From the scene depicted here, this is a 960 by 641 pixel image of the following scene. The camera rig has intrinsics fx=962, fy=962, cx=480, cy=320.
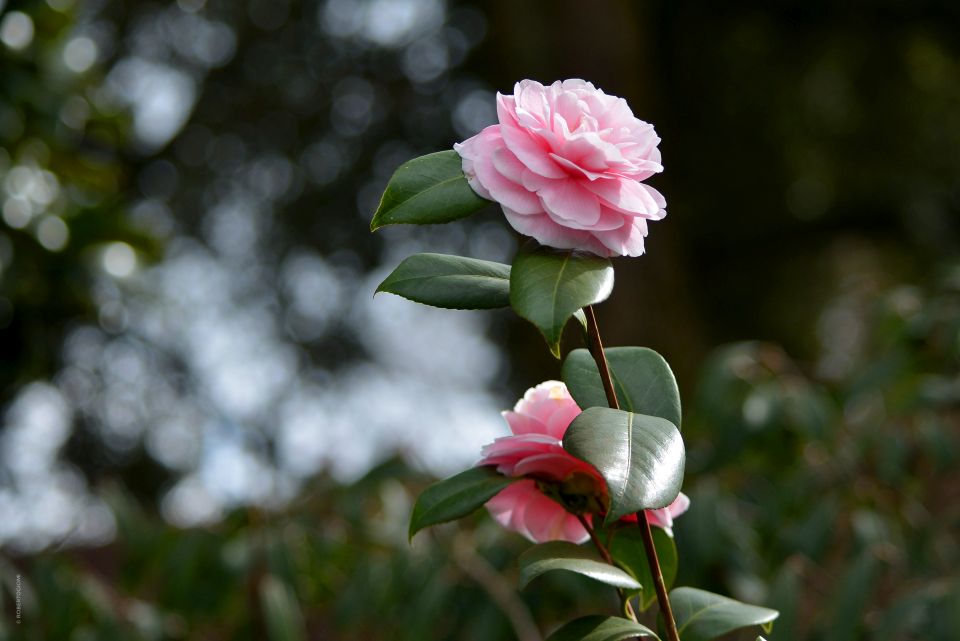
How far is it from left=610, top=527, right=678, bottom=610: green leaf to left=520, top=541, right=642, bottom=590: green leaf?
2.2 inches

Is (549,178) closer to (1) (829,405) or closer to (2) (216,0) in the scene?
(1) (829,405)

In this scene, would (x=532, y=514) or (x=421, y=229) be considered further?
(x=421, y=229)

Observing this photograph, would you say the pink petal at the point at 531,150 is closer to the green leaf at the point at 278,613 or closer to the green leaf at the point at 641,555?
the green leaf at the point at 641,555

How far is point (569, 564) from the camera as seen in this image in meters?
0.50

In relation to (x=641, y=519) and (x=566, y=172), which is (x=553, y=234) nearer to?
(x=566, y=172)

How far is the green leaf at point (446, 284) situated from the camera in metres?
0.51

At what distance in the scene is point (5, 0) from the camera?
5.70 ft

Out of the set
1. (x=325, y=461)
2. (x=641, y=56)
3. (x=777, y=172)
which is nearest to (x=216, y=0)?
(x=641, y=56)

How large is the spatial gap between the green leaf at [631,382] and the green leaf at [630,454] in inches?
1.9

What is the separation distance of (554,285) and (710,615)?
0.25 m

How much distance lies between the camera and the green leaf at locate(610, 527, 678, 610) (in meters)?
0.61

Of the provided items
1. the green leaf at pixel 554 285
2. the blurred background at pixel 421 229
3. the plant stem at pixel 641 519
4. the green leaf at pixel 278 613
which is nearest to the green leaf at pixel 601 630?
the plant stem at pixel 641 519

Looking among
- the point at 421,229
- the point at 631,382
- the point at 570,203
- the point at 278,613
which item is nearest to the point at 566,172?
the point at 570,203

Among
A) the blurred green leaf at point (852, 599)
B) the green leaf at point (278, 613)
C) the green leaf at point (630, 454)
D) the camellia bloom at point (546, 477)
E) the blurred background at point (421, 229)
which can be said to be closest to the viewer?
the green leaf at point (630, 454)
